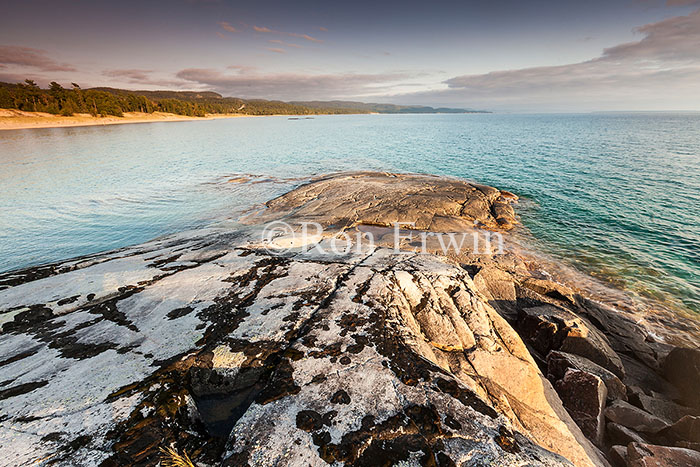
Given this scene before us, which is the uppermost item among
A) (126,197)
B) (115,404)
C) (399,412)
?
(115,404)

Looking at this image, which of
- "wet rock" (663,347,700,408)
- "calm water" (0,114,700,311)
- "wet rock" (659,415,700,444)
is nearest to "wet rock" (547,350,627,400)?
"wet rock" (659,415,700,444)

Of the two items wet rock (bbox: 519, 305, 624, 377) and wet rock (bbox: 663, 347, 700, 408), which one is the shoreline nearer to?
wet rock (bbox: 519, 305, 624, 377)

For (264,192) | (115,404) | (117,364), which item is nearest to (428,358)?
(115,404)

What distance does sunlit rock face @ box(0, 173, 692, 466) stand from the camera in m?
4.05

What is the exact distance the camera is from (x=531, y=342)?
11164 millimetres

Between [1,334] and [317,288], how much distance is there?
765 cm

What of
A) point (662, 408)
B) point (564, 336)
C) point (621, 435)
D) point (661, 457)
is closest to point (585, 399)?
point (621, 435)

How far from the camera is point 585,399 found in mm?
8211

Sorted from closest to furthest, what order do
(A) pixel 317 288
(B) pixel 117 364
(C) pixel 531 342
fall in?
(B) pixel 117 364, (A) pixel 317 288, (C) pixel 531 342

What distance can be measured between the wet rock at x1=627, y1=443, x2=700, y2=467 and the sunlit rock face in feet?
2.45

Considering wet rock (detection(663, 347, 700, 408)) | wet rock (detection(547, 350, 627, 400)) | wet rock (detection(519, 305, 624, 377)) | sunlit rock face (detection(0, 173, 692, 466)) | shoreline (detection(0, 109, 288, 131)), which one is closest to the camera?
sunlit rock face (detection(0, 173, 692, 466))

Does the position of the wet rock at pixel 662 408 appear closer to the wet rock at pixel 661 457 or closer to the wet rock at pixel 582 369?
the wet rock at pixel 582 369

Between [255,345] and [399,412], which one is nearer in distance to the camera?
[399,412]

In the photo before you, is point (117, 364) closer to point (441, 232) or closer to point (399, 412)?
point (399, 412)
